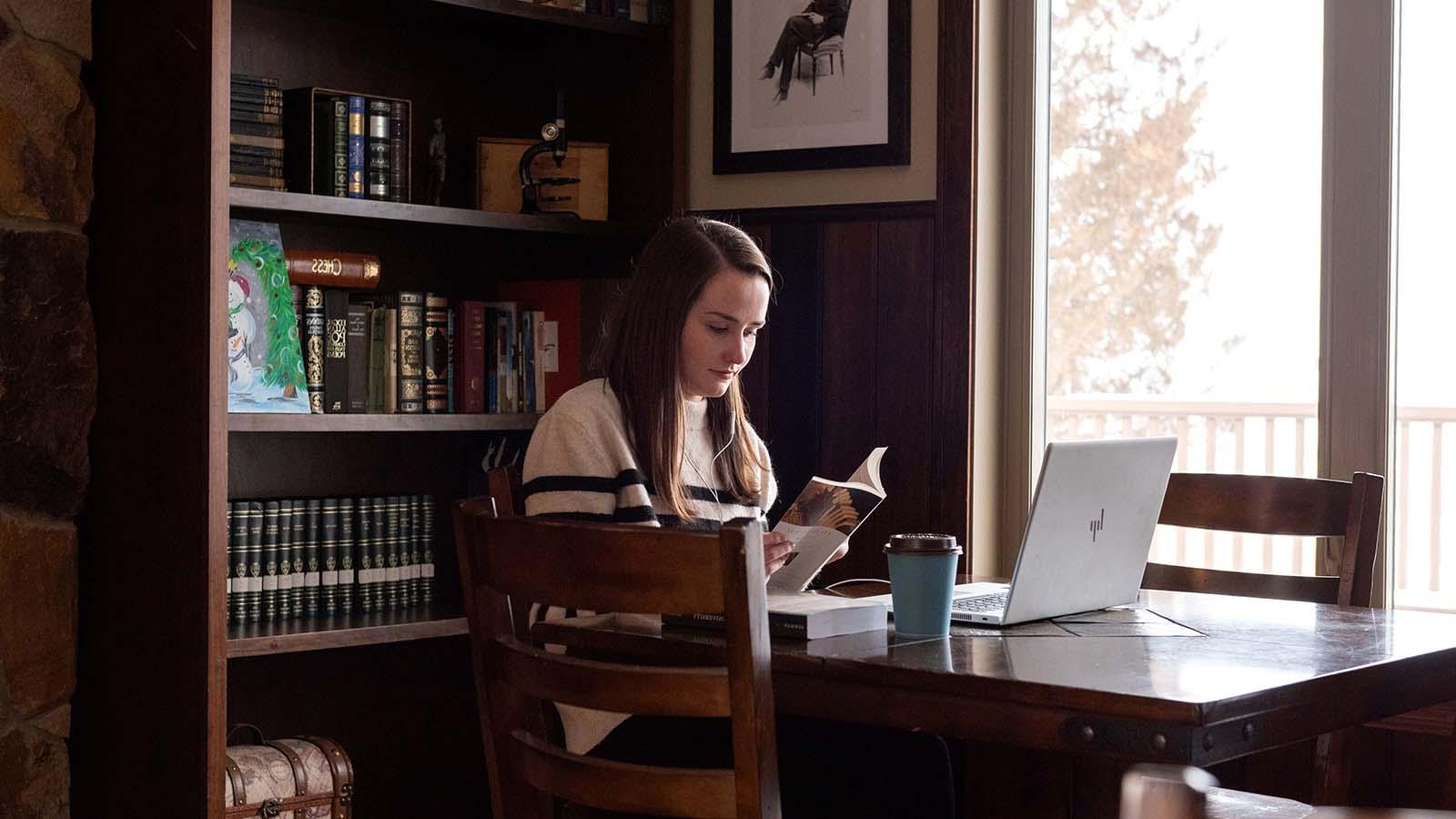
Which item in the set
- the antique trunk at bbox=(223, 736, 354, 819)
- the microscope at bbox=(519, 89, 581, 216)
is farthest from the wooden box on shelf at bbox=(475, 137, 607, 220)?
the antique trunk at bbox=(223, 736, 354, 819)

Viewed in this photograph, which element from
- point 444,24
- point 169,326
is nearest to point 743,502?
point 169,326

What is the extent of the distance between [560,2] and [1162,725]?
2263mm

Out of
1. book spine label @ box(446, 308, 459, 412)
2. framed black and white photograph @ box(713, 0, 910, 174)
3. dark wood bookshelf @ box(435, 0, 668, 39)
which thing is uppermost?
dark wood bookshelf @ box(435, 0, 668, 39)

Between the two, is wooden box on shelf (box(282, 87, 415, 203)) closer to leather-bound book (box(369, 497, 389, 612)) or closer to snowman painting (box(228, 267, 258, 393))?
snowman painting (box(228, 267, 258, 393))

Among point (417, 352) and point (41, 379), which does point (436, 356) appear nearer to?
point (417, 352)

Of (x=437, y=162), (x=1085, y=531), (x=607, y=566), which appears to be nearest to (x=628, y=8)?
(x=437, y=162)

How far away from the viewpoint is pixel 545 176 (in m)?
3.21

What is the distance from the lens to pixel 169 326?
2.45 meters

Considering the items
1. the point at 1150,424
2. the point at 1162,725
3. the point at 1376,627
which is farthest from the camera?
the point at 1150,424

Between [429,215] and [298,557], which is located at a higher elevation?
[429,215]

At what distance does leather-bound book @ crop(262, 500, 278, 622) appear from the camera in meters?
2.83

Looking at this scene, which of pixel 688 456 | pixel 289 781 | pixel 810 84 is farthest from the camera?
pixel 810 84

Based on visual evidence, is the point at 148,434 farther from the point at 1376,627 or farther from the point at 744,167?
the point at 1376,627

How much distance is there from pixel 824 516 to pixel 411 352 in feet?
4.48
